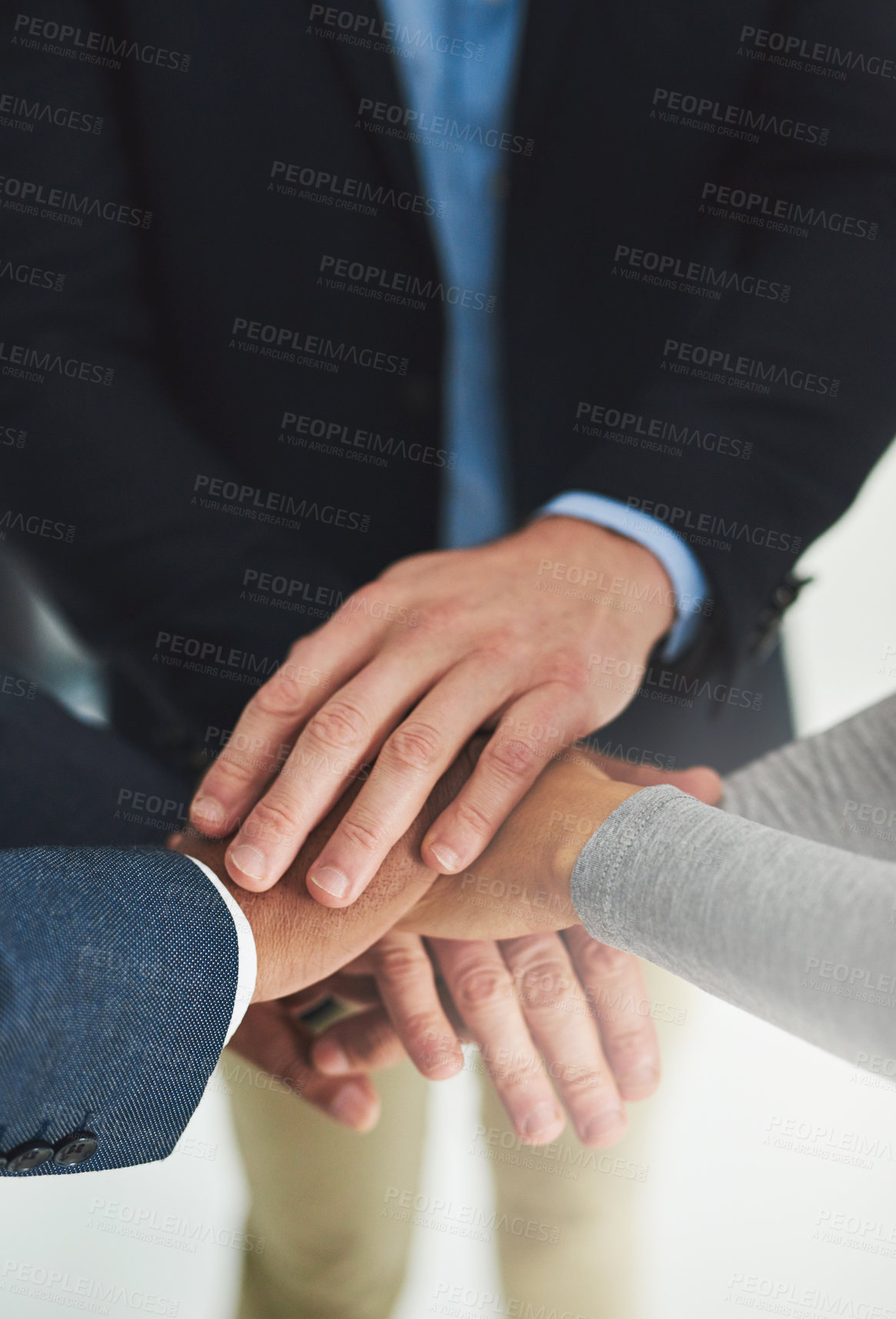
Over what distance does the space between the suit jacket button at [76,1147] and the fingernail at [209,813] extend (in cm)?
27

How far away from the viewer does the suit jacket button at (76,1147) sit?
59 centimetres

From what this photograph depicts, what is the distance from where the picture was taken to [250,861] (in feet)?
2.48

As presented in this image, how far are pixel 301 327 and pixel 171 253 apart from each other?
0.64ft

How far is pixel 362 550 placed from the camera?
128cm

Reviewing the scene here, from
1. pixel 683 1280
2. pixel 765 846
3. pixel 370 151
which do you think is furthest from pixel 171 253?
pixel 683 1280

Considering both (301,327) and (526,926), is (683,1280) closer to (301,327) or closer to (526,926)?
(526,926)
